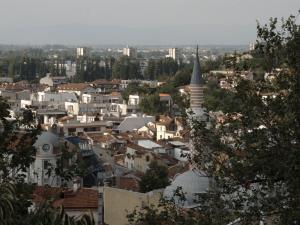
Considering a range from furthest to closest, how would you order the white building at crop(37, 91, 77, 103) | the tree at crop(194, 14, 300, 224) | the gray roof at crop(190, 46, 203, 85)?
1. the white building at crop(37, 91, 77, 103)
2. the gray roof at crop(190, 46, 203, 85)
3. the tree at crop(194, 14, 300, 224)

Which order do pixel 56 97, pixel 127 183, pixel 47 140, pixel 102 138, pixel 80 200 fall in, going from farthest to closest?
pixel 56 97 < pixel 102 138 < pixel 47 140 < pixel 127 183 < pixel 80 200

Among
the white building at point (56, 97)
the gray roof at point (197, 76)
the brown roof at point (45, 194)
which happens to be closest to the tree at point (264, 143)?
the brown roof at point (45, 194)

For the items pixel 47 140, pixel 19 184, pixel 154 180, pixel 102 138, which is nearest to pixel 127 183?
pixel 154 180

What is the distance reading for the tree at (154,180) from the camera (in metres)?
24.7

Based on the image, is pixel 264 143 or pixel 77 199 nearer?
pixel 264 143

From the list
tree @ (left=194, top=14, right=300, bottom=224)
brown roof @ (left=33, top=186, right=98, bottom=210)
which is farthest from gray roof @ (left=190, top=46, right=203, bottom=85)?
tree @ (left=194, top=14, right=300, bottom=224)

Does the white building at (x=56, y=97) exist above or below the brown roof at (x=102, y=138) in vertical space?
below

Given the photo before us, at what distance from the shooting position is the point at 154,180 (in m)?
25.1

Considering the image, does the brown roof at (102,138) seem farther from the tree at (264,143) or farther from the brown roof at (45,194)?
the tree at (264,143)

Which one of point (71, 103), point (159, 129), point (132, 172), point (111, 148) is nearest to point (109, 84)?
point (71, 103)

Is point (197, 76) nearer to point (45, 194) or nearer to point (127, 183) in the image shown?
point (127, 183)

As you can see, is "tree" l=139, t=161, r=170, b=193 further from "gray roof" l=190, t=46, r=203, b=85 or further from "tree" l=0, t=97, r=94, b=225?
"tree" l=0, t=97, r=94, b=225

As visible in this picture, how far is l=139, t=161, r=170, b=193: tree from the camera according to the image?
24.7m

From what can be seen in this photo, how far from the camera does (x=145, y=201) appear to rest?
18000 mm
